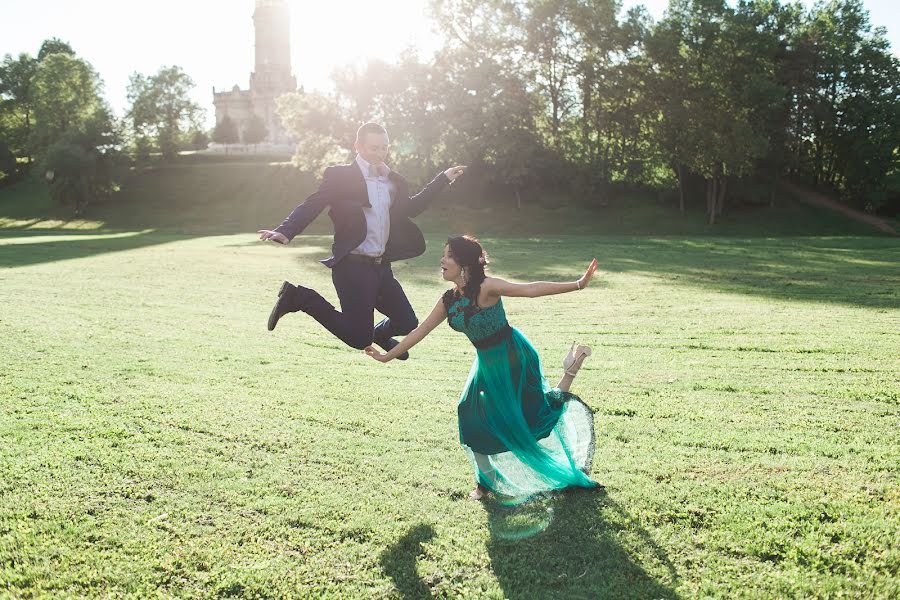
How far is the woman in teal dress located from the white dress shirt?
4.34 ft

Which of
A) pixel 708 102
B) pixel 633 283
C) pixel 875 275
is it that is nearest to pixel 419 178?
pixel 708 102

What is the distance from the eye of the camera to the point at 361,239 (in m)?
6.89

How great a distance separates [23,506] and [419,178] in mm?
40002

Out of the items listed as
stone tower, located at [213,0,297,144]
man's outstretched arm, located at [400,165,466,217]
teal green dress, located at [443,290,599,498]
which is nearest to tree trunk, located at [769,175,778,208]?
man's outstretched arm, located at [400,165,466,217]

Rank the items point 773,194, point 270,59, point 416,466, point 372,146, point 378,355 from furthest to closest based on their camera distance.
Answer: point 270,59 < point 773,194 < point 372,146 < point 416,466 < point 378,355

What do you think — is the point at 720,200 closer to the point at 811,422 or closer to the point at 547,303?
the point at 547,303

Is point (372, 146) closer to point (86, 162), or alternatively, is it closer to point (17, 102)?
point (86, 162)

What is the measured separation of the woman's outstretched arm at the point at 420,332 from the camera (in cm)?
595

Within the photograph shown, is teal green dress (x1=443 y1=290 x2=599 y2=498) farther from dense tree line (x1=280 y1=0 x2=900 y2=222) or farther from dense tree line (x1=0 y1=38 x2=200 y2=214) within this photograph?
dense tree line (x1=0 y1=38 x2=200 y2=214)

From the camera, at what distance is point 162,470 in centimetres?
632

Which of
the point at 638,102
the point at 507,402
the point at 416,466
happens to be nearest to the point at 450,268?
the point at 507,402

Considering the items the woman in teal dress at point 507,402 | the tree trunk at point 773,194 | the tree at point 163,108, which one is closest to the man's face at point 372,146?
the woman in teal dress at point 507,402

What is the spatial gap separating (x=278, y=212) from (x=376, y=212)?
183 feet

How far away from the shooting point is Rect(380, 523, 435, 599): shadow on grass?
456cm
